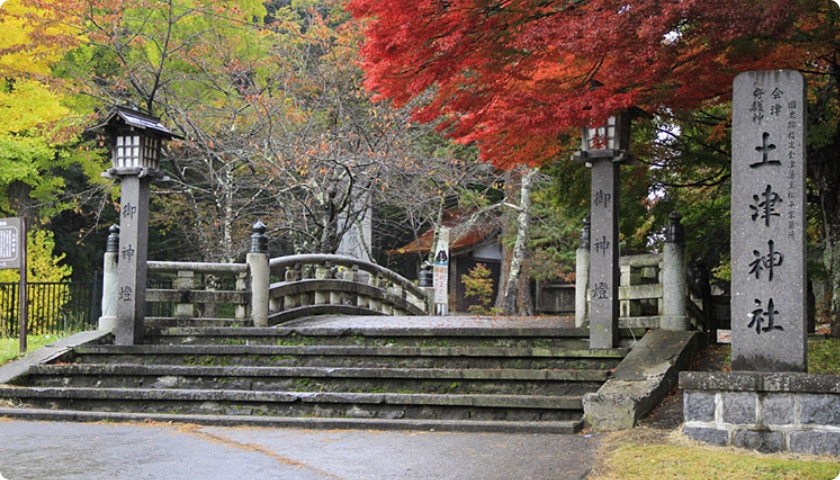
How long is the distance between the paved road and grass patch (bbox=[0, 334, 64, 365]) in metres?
3.28

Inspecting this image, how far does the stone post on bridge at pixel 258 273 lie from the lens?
45.6 ft

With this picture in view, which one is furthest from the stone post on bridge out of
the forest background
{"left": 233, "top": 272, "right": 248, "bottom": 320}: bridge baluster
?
the forest background

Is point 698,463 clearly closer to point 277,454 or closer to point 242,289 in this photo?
point 277,454

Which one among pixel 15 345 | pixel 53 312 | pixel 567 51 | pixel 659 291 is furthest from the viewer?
pixel 53 312

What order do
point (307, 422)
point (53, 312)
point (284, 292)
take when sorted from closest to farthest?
point (307, 422), point (284, 292), point (53, 312)

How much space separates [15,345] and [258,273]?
12.4 ft

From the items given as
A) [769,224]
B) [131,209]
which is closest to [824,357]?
[769,224]

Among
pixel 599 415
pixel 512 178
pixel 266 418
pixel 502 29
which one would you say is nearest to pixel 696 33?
pixel 502 29

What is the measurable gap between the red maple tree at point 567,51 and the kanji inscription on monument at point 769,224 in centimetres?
143

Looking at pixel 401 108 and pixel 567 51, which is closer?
pixel 567 51

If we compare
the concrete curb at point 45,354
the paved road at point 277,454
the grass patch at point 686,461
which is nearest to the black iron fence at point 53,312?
the concrete curb at point 45,354

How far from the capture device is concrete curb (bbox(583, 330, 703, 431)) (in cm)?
860

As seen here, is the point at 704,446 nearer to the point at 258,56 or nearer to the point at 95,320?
the point at 95,320

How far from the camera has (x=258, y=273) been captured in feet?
45.7
